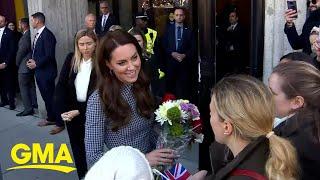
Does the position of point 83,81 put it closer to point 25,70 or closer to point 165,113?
point 165,113

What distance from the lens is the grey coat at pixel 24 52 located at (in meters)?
8.07

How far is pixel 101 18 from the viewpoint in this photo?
9.05 metres

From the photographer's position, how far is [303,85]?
2.31 m

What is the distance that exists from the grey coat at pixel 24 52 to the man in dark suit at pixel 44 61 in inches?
15.2

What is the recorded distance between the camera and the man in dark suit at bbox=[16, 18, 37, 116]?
8078 mm

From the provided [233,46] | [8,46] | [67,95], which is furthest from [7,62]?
[67,95]

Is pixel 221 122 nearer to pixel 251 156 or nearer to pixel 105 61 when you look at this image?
pixel 251 156

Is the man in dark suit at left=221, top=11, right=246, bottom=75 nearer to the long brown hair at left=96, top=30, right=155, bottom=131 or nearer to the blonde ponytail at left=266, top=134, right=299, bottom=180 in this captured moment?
the long brown hair at left=96, top=30, right=155, bottom=131

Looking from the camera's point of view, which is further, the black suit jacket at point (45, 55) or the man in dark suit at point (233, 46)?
the man in dark suit at point (233, 46)

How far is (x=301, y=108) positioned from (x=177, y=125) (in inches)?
26.5

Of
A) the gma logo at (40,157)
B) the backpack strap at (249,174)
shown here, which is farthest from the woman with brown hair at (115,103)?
the gma logo at (40,157)

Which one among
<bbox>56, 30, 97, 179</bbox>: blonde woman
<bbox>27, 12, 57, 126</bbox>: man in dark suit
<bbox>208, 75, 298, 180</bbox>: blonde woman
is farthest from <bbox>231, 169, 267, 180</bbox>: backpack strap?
<bbox>27, 12, 57, 126</bbox>: man in dark suit

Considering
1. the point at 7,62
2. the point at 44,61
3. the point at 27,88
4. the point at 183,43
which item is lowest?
the point at 27,88

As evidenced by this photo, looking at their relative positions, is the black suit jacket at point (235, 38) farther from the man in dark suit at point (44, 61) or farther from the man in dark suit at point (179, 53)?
the man in dark suit at point (44, 61)
